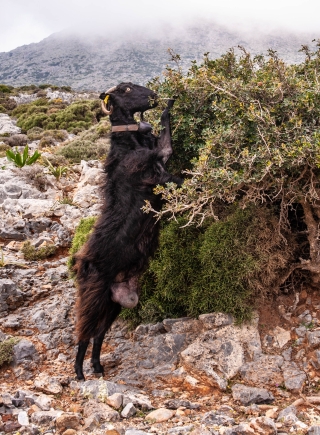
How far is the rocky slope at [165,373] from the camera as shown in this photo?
125 inches

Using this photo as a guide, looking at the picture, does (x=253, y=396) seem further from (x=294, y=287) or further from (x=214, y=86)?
(x=214, y=86)

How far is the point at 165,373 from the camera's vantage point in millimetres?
4422

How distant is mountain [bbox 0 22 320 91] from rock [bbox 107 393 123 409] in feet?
317

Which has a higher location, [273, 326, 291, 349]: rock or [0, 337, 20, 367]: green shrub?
[273, 326, 291, 349]: rock

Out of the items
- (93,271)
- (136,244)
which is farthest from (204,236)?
(93,271)

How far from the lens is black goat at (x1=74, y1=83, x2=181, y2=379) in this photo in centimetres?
438

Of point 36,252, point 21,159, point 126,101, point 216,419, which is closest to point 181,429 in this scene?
point 216,419

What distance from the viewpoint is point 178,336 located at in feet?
15.7

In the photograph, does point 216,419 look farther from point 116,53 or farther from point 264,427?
point 116,53

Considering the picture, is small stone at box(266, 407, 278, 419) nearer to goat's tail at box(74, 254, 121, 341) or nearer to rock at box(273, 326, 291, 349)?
rock at box(273, 326, 291, 349)

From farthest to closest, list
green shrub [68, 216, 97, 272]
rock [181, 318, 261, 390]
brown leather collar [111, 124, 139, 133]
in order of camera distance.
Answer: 1. green shrub [68, 216, 97, 272]
2. brown leather collar [111, 124, 139, 133]
3. rock [181, 318, 261, 390]

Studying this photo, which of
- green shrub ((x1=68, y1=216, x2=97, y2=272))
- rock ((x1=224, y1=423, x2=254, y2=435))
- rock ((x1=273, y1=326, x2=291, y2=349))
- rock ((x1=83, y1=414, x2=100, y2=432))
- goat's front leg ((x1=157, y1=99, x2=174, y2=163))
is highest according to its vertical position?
goat's front leg ((x1=157, y1=99, x2=174, y2=163))

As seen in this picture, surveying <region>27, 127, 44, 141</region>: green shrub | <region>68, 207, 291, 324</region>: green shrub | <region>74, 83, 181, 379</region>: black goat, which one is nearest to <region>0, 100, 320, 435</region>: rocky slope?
<region>68, 207, 291, 324</region>: green shrub

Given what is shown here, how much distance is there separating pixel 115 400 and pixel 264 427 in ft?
4.09
